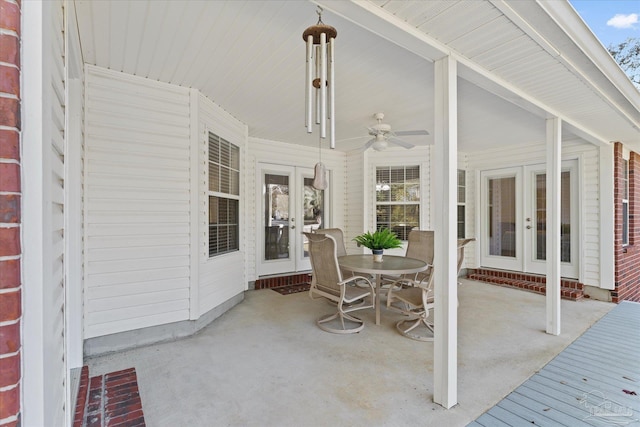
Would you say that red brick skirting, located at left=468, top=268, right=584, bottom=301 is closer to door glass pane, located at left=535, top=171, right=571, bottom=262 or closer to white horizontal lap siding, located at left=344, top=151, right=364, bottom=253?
door glass pane, located at left=535, top=171, right=571, bottom=262

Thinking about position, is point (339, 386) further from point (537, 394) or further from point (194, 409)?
point (537, 394)

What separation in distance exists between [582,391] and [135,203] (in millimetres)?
4140

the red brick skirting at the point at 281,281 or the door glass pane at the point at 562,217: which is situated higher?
the door glass pane at the point at 562,217

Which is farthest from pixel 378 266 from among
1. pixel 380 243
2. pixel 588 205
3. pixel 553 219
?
pixel 588 205

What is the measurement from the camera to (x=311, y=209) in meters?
6.30

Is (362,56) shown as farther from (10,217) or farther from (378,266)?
(10,217)

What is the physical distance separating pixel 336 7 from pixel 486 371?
9.66 feet

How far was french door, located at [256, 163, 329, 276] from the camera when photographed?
18.5 feet

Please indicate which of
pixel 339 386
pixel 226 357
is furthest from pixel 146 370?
pixel 339 386

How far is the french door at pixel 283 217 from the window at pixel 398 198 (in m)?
1.45

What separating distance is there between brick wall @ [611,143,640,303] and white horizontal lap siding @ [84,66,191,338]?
20.2 feet

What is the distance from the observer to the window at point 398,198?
6.17 meters

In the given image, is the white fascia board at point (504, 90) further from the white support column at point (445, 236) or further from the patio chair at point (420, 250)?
the patio chair at point (420, 250)

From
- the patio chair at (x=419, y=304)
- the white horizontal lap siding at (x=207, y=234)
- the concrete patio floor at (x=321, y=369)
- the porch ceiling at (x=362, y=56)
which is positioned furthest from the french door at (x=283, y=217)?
the patio chair at (x=419, y=304)
